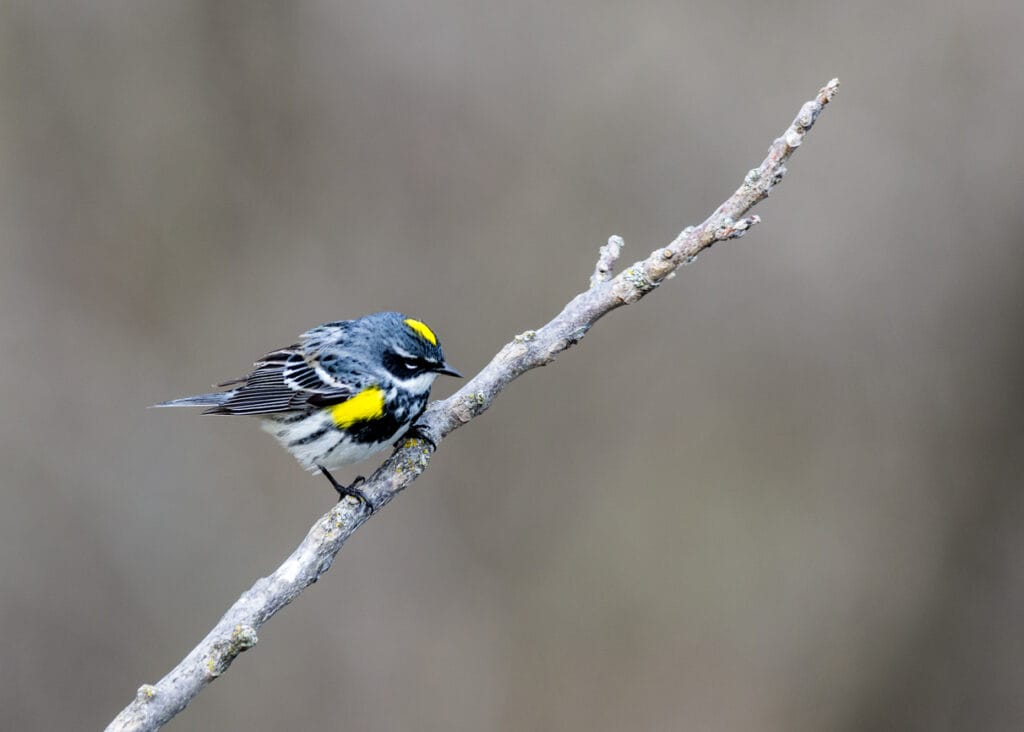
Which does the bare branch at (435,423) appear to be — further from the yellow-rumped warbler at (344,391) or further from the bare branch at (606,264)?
the yellow-rumped warbler at (344,391)

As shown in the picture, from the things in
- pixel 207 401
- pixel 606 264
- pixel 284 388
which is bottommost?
pixel 606 264

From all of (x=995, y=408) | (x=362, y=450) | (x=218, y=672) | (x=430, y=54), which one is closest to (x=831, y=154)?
(x=995, y=408)

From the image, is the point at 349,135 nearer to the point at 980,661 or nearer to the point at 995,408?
the point at 995,408

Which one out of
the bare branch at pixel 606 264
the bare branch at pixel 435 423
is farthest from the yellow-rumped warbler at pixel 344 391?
the bare branch at pixel 606 264

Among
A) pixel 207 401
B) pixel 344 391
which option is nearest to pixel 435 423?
pixel 344 391

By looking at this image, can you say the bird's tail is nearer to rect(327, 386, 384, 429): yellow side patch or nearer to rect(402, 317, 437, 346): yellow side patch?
rect(327, 386, 384, 429): yellow side patch

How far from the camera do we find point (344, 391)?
409 cm

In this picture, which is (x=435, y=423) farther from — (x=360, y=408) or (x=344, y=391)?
(x=344, y=391)

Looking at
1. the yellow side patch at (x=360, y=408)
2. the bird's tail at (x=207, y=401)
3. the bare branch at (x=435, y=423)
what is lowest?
the bare branch at (x=435, y=423)

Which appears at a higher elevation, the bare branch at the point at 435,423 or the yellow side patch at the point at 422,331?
the yellow side patch at the point at 422,331

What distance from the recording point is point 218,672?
283cm

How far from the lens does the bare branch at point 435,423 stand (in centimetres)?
281

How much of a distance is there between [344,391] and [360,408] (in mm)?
153

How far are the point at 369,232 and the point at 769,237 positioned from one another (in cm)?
276
